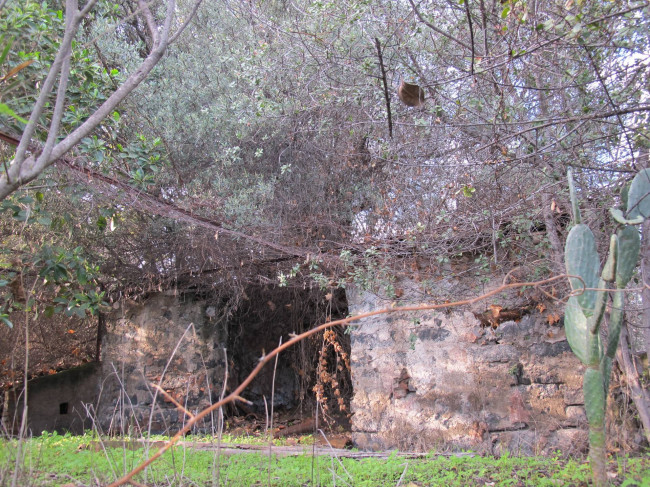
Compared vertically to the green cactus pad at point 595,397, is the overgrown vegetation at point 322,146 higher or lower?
higher

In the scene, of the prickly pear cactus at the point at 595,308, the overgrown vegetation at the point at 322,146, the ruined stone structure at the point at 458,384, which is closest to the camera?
the prickly pear cactus at the point at 595,308

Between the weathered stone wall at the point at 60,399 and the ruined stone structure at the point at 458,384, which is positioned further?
the weathered stone wall at the point at 60,399

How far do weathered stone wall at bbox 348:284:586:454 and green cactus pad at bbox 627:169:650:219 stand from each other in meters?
2.09

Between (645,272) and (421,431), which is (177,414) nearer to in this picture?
(421,431)

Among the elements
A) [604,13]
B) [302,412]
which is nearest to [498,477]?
[604,13]

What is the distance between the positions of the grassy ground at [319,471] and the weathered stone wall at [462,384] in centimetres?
79

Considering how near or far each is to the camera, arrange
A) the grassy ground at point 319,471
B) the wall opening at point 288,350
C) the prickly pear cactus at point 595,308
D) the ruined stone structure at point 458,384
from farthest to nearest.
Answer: the wall opening at point 288,350, the ruined stone structure at point 458,384, the grassy ground at point 319,471, the prickly pear cactus at point 595,308

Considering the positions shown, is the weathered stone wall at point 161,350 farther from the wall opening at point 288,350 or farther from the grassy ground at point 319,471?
the grassy ground at point 319,471

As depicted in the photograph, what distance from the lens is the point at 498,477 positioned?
110 inches

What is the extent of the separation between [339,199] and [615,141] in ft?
9.01

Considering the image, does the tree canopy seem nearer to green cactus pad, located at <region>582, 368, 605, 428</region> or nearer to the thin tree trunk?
the thin tree trunk

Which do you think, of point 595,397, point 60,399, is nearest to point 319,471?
point 595,397

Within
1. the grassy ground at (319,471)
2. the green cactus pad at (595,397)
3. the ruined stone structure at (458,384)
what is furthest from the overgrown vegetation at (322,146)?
the green cactus pad at (595,397)

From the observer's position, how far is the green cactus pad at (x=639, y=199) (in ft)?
7.44
